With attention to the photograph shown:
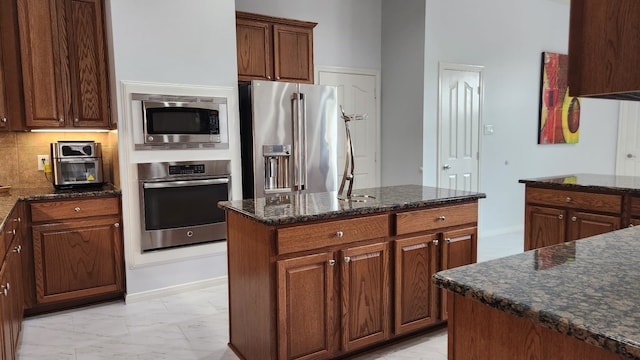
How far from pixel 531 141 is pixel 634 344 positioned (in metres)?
5.45

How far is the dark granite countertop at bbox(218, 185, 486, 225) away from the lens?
2131mm

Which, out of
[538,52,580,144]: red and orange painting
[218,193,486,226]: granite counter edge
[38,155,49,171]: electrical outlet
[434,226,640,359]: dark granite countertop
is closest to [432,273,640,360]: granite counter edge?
[434,226,640,359]: dark granite countertop

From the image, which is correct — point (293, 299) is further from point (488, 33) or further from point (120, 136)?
point (488, 33)

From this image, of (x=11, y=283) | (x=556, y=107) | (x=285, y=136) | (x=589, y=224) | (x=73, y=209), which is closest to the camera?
(x=11, y=283)

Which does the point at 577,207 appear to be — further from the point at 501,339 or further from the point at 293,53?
the point at 293,53

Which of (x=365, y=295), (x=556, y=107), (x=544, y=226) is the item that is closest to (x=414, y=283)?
(x=365, y=295)

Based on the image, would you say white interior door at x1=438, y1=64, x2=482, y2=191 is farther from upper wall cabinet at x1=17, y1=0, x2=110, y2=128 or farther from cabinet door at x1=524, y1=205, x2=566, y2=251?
upper wall cabinet at x1=17, y1=0, x2=110, y2=128

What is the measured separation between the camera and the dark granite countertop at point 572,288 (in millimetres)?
861

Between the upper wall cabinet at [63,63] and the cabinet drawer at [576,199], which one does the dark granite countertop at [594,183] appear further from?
the upper wall cabinet at [63,63]

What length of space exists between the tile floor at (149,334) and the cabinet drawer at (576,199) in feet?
4.21

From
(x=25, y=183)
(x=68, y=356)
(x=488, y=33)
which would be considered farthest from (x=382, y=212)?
(x=488, y=33)

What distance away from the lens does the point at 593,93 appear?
0.88 metres

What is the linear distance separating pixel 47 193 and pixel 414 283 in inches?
102

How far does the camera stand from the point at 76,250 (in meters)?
3.21
